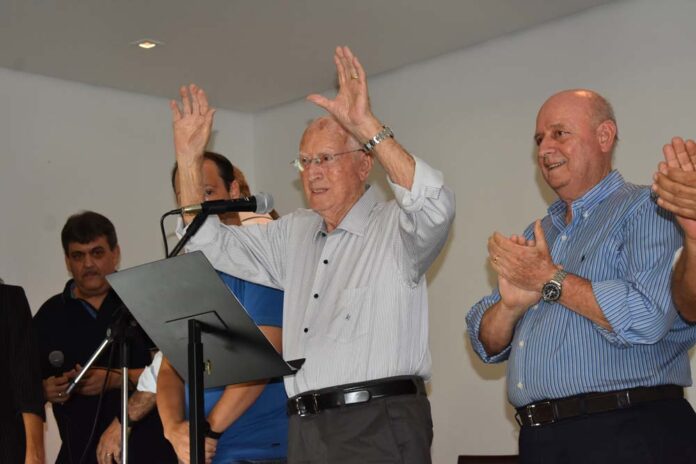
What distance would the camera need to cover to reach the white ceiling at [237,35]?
5465 mm

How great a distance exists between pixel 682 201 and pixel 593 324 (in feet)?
1.81

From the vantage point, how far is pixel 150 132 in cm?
710

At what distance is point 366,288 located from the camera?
3.06 m

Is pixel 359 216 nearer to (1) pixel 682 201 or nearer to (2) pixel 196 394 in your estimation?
(2) pixel 196 394

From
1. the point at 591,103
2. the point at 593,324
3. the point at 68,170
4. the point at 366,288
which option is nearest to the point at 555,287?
the point at 593,324

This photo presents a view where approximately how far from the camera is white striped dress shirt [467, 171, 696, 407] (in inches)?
108

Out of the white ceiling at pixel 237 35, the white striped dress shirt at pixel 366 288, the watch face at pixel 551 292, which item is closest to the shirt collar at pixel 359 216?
the white striped dress shirt at pixel 366 288

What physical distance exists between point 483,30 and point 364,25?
707mm

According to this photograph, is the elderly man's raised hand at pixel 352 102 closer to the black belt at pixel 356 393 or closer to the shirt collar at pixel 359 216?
the shirt collar at pixel 359 216

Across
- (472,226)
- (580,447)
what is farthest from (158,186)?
(580,447)

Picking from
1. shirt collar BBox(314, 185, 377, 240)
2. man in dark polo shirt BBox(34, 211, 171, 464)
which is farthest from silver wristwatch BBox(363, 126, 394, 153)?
man in dark polo shirt BBox(34, 211, 171, 464)

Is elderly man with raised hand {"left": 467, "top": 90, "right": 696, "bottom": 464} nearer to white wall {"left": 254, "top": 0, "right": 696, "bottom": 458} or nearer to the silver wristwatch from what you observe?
the silver wristwatch

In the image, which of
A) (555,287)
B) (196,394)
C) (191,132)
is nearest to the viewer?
(196,394)

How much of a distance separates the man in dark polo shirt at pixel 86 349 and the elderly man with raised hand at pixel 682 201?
2.62 meters
